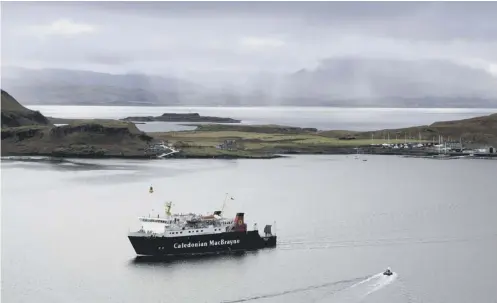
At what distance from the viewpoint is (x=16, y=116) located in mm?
87062

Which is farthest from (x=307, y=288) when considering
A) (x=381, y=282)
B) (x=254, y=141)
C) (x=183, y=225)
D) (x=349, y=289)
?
(x=254, y=141)

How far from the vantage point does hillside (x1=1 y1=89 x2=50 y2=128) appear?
8556 centimetres

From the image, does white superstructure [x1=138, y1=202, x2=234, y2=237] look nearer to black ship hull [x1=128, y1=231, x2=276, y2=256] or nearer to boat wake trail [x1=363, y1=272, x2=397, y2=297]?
black ship hull [x1=128, y1=231, x2=276, y2=256]

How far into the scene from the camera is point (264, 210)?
39.4 m

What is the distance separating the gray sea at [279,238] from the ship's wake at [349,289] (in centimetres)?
6

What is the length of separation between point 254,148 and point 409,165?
66.1ft

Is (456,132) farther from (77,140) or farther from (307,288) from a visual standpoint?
(307,288)

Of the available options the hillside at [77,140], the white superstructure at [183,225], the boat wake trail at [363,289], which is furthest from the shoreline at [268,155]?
the boat wake trail at [363,289]

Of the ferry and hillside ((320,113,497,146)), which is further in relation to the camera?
hillside ((320,113,497,146))

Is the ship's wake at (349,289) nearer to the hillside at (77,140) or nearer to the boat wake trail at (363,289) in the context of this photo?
the boat wake trail at (363,289)

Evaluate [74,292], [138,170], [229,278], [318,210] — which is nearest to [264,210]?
[318,210]

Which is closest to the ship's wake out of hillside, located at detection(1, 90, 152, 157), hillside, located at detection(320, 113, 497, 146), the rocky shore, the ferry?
the ferry

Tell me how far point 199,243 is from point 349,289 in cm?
673

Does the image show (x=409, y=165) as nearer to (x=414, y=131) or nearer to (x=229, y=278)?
(x=414, y=131)
